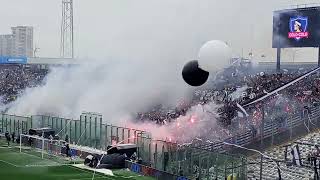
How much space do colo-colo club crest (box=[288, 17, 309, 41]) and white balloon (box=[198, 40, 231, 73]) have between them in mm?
23384

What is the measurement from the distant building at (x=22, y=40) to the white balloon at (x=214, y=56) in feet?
421

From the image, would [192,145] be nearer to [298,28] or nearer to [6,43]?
[298,28]

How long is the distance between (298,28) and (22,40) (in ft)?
386

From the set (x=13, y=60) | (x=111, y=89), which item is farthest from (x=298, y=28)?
(x=13, y=60)

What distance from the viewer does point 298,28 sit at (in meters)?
40.4

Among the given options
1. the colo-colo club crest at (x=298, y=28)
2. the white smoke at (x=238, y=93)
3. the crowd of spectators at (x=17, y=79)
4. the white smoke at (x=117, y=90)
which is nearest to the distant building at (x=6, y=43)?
the crowd of spectators at (x=17, y=79)

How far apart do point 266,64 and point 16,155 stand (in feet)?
81.4

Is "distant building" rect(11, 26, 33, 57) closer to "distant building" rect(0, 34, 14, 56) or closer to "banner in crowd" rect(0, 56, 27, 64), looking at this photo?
"distant building" rect(0, 34, 14, 56)

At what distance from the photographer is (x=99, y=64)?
45.1 m

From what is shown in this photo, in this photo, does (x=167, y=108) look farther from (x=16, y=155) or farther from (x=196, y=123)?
(x=16, y=155)

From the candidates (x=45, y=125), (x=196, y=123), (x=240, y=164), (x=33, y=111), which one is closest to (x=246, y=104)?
(x=196, y=123)

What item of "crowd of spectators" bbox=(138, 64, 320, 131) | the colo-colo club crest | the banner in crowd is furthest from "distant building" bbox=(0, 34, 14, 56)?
the colo-colo club crest

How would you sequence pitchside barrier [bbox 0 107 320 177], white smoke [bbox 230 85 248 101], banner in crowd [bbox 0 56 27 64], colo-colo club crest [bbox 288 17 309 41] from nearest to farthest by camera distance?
pitchside barrier [bbox 0 107 320 177], white smoke [bbox 230 85 248 101], colo-colo club crest [bbox 288 17 309 41], banner in crowd [bbox 0 56 27 64]

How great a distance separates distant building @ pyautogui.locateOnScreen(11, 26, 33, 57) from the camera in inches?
5669
